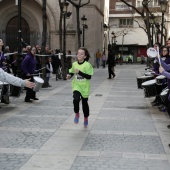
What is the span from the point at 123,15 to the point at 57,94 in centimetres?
6409

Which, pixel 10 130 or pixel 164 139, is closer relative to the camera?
pixel 164 139

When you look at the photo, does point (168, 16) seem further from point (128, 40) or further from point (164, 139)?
point (164, 139)

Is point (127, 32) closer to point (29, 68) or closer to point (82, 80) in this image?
point (29, 68)

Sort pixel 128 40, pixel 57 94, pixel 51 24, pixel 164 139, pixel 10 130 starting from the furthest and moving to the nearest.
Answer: pixel 128 40 < pixel 51 24 < pixel 57 94 < pixel 10 130 < pixel 164 139

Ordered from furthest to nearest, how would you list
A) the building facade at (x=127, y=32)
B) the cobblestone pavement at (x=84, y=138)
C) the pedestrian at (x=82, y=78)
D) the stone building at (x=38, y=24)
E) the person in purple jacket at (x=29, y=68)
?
1. the building facade at (x=127, y=32)
2. the stone building at (x=38, y=24)
3. the person in purple jacket at (x=29, y=68)
4. the pedestrian at (x=82, y=78)
5. the cobblestone pavement at (x=84, y=138)

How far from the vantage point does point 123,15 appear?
258ft

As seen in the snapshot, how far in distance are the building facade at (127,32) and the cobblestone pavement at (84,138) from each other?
61.8 m

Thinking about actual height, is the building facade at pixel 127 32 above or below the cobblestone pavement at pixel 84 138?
above

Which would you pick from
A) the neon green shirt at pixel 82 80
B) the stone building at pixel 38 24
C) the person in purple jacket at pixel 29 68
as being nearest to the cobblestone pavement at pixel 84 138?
the person in purple jacket at pixel 29 68

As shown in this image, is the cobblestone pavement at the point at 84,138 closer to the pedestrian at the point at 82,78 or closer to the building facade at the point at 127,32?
the pedestrian at the point at 82,78

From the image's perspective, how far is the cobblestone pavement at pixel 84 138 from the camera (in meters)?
6.35

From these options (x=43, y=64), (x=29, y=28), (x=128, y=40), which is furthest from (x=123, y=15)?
(x=43, y=64)

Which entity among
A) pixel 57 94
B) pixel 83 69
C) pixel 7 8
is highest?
pixel 7 8

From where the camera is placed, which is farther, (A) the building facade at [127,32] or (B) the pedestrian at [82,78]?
(A) the building facade at [127,32]
